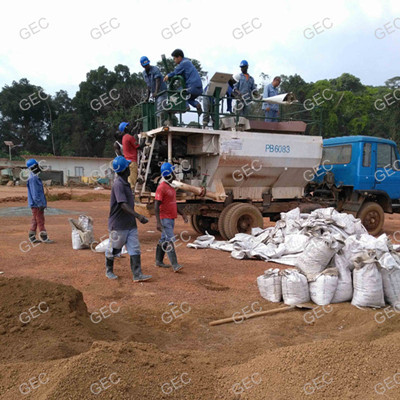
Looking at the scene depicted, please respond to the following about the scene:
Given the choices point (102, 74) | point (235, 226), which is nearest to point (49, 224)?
point (235, 226)

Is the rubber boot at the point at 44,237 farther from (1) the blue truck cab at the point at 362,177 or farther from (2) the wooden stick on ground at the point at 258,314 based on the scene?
(1) the blue truck cab at the point at 362,177

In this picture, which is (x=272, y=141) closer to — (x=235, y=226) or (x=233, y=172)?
(x=233, y=172)

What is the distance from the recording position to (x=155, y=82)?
28.6 feet

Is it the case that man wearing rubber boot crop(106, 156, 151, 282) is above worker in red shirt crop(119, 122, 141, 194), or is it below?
below

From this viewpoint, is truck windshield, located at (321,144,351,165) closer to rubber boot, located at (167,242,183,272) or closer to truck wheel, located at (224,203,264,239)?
truck wheel, located at (224,203,264,239)

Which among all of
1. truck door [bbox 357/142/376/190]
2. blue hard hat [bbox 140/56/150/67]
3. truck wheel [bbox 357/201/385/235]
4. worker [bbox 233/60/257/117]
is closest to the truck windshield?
truck door [bbox 357/142/376/190]

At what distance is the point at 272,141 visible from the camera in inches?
360

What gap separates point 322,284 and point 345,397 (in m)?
2.15

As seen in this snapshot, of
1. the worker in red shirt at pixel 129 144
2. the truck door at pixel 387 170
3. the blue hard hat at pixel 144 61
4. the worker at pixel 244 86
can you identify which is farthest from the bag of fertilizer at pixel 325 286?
the truck door at pixel 387 170

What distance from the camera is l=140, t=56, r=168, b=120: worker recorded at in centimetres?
852

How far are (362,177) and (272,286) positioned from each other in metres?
6.61

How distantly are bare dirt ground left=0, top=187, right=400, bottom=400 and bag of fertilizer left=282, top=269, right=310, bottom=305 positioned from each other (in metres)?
0.20

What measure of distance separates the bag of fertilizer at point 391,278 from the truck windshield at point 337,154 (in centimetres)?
650

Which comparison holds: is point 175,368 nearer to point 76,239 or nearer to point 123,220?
point 123,220
